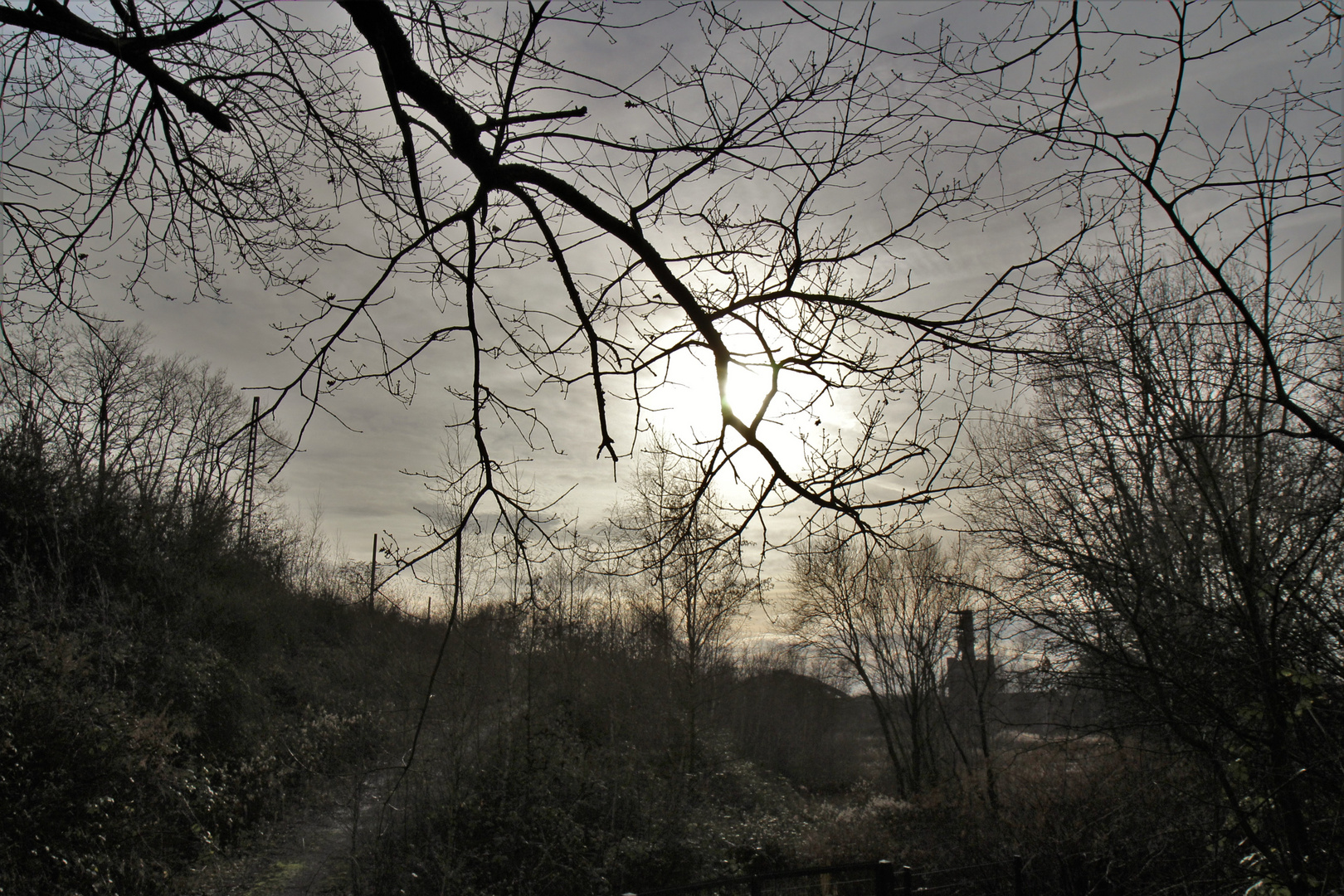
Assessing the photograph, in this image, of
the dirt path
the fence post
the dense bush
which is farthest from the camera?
the dirt path

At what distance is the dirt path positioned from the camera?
1020cm

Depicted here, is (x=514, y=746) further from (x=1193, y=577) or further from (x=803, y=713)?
(x=803, y=713)

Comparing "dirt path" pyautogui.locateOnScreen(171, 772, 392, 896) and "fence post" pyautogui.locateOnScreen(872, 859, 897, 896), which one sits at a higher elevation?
"fence post" pyautogui.locateOnScreen(872, 859, 897, 896)

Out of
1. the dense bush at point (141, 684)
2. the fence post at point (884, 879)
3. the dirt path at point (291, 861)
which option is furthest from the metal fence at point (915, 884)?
the dense bush at point (141, 684)

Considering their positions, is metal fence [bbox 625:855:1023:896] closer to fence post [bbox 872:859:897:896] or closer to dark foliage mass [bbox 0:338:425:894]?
fence post [bbox 872:859:897:896]

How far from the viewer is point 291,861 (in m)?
11.5

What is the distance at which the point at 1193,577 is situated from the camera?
6582mm

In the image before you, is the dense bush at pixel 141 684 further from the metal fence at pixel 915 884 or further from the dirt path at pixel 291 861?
the metal fence at pixel 915 884

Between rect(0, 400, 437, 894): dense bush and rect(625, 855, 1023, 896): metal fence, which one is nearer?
rect(0, 400, 437, 894): dense bush

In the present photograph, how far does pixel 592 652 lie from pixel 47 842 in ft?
41.6

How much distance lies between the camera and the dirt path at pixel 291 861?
10.2m

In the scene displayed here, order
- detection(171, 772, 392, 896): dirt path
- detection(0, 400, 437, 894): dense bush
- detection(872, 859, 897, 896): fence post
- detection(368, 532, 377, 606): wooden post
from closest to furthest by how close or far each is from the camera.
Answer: detection(368, 532, 377, 606): wooden post, detection(872, 859, 897, 896): fence post, detection(0, 400, 437, 894): dense bush, detection(171, 772, 392, 896): dirt path

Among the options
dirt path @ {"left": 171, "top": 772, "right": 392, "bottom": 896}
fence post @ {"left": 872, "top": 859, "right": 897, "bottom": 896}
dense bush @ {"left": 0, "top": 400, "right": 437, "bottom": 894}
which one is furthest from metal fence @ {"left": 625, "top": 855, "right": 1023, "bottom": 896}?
dense bush @ {"left": 0, "top": 400, "right": 437, "bottom": 894}

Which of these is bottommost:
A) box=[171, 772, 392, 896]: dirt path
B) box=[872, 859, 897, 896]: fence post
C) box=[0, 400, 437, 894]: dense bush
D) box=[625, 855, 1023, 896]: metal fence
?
box=[625, 855, 1023, 896]: metal fence
